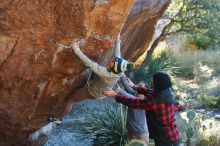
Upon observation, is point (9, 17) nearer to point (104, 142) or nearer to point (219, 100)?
point (104, 142)

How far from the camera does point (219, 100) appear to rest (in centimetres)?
1638

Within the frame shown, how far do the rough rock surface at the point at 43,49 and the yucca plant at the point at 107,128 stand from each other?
8.10 ft

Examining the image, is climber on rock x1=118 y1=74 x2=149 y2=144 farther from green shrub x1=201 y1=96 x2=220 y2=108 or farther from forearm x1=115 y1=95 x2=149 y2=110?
green shrub x1=201 y1=96 x2=220 y2=108

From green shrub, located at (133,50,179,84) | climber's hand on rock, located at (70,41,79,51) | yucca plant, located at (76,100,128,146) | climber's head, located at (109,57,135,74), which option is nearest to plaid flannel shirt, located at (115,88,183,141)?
A: climber's head, located at (109,57,135,74)

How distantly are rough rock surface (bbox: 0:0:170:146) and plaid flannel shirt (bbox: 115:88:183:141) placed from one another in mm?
1062

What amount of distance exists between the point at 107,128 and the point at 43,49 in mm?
4025

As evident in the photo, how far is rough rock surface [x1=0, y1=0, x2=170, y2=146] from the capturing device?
729 centimetres

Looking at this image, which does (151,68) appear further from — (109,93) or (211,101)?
(109,93)

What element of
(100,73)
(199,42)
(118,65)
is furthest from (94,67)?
(199,42)

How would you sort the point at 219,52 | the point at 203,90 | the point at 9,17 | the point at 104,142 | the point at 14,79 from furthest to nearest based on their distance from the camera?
the point at 219,52 → the point at 203,90 → the point at 104,142 → the point at 14,79 → the point at 9,17

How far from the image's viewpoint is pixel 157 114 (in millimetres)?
7293

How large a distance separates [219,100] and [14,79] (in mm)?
9881

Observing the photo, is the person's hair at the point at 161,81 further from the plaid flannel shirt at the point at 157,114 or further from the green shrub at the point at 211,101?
the green shrub at the point at 211,101

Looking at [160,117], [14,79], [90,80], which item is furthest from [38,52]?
[160,117]
